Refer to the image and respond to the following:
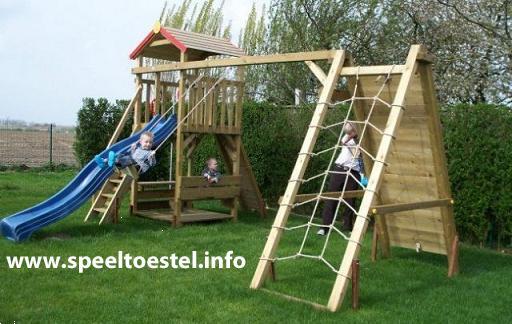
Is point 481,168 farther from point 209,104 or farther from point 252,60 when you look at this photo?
point 209,104

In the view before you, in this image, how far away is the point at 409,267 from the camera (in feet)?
22.0

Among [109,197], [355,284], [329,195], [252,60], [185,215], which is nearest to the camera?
[355,284]

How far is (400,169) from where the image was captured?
21.3ft

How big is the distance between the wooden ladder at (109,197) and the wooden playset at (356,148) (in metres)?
0.02

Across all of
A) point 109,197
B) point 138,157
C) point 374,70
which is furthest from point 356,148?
point 109,197

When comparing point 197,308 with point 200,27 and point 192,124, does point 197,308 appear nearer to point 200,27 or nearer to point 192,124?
point 192,124

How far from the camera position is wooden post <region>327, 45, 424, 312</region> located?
15.9ft

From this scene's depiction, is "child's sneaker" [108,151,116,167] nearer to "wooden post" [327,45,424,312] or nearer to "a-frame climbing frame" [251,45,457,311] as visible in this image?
"a-frame climbing frame" [251,45,457,311]

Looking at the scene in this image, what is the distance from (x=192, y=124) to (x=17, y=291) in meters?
4.42

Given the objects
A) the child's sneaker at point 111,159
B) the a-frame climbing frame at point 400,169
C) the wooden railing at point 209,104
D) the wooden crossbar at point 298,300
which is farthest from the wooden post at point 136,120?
the wooden crossbar at point 298,300

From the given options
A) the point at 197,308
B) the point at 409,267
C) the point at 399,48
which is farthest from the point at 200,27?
the point at 197,308

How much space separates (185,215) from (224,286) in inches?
162

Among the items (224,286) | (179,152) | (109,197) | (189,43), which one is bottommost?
(224,286)

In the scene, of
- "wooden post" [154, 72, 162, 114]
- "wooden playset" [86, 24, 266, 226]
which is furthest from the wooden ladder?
"wooden post" [154, 72, 162, 114]
